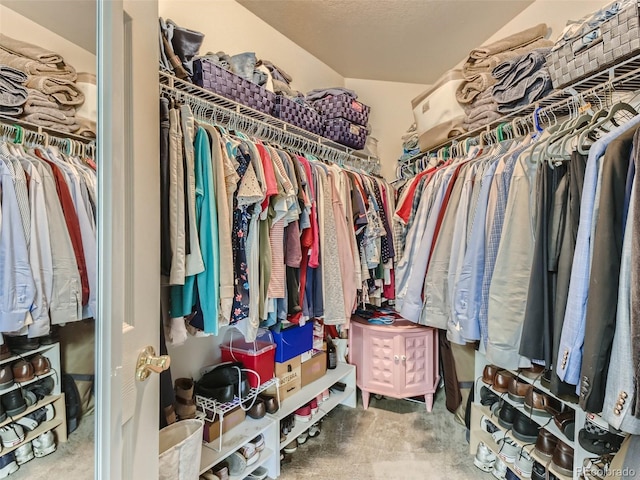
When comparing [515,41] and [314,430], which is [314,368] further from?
[515,41]

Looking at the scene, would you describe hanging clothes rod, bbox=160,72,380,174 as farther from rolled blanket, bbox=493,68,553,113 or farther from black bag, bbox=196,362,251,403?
black bag, bbox=196,362,251,403

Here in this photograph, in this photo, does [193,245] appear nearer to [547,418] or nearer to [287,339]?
[287,339]

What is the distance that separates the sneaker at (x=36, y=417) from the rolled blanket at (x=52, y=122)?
1.38 feet

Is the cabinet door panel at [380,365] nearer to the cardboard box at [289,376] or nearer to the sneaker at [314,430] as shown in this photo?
the sneaker at [314,430]

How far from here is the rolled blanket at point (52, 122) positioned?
0.50 meters

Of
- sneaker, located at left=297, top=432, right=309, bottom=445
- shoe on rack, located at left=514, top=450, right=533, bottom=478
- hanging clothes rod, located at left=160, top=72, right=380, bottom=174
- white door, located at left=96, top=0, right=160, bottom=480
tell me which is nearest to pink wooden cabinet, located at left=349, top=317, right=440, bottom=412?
sneaker, located at left=297, top=432, right=309, bottom=445

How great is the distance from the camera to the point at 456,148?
1.93 m

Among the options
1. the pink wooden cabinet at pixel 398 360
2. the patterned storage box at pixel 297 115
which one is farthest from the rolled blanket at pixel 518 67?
the pink wooden cabinet at pixel 398 360

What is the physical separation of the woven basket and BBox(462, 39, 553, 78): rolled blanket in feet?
1.07

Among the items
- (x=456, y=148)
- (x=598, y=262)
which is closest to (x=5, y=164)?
(x=598, y=262)

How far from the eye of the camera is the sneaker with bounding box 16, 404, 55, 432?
0.45 meters

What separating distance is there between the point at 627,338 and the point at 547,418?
84cm

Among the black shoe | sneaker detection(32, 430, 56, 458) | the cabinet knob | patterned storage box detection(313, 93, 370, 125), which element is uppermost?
patterned storage box detection(313, 93, 370, 125)

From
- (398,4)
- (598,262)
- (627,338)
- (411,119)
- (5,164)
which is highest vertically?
(398,4)
